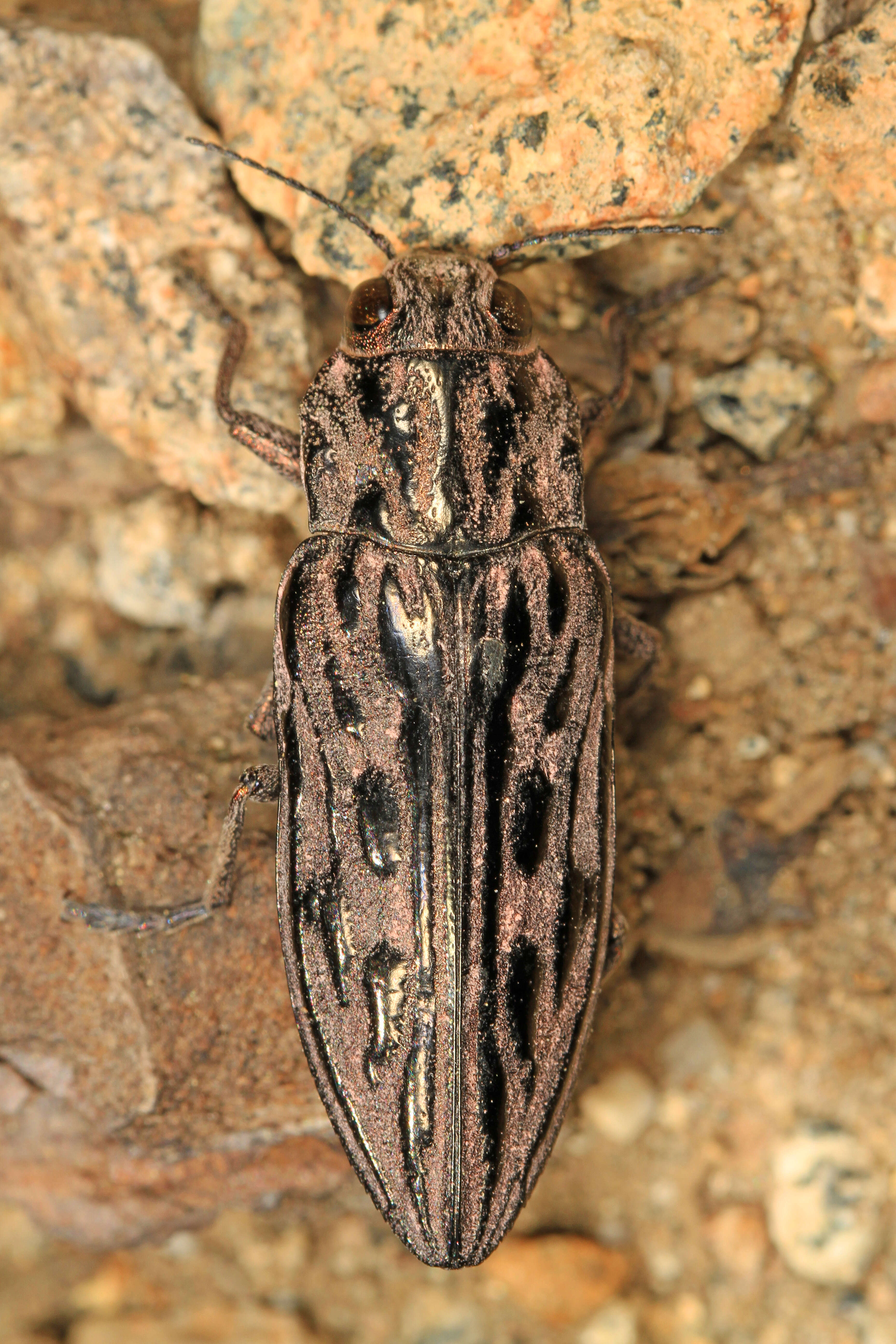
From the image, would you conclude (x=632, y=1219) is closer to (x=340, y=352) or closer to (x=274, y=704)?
(x=274, y=704)

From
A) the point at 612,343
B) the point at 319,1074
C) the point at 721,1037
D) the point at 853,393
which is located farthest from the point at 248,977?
the point at 853,393

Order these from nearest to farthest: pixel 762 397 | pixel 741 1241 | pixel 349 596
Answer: pixel 349 596 → pixel 762 397 → pixel 741 1241

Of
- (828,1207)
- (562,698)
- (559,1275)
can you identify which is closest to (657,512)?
(562,698)

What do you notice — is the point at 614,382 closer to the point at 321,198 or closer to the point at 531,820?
the point at 321,198

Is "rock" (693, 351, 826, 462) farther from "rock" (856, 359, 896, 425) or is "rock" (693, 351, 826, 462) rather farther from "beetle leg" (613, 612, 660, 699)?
"beetle leg" (613, 612, 660, 699)

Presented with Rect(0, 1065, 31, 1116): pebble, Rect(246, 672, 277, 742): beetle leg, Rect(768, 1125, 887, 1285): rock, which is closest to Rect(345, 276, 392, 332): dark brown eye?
Rect(246, 672, 277, 742): beetle leg

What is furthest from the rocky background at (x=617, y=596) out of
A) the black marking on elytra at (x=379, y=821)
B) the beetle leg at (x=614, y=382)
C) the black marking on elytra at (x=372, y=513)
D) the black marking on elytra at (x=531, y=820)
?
the black marking on elytra at (x=531, y=820)
